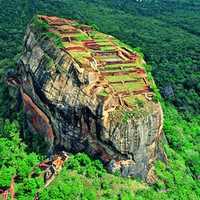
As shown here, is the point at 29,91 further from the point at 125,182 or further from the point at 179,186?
the point at 179,186

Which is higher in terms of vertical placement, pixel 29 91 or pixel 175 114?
pixel 29 91

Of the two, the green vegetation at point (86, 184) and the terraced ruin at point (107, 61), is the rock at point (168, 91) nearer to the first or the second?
the terraced ruin at point (107, 61)

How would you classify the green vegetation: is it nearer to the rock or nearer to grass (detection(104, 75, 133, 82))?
grass (detection(104, 75, 133, 82))

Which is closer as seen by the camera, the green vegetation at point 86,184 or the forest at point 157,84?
the green vegetation at point 86,184

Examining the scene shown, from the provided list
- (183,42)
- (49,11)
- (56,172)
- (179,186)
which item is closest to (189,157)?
(179,186)

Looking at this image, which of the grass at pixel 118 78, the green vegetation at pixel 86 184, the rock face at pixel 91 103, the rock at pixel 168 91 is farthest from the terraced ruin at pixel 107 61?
the rock at pixel 168 91
